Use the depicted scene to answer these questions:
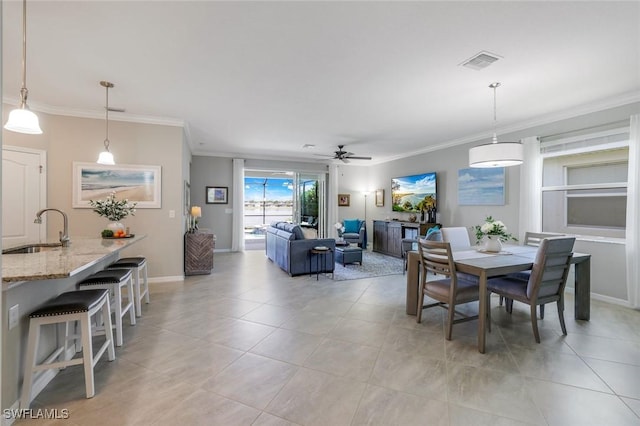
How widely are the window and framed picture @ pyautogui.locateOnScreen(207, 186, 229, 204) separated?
6988 mm

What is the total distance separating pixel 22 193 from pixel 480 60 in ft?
19.3

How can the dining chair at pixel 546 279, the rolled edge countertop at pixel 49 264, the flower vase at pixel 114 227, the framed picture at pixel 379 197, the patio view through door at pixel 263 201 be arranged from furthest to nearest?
the patio view through door at pixel 263 201, the framed picture at pixel 379 197, the flower vase at pixel 114 227, the dining chair at pixel 546 279, the rolled edge countertop at pixel 49 264

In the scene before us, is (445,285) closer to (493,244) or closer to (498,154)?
(493,244)

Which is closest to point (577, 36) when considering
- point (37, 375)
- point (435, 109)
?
point (435, 109)

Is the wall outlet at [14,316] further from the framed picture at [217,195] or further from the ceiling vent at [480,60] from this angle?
the framed picture at [217,195]

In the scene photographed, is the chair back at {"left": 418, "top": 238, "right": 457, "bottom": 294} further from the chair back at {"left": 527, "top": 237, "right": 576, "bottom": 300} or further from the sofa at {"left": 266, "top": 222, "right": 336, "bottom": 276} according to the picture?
the sofa at {"left": 266, "top": 222, "right": 336, "bottom": 276}

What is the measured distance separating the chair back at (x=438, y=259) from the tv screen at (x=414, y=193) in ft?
12.6

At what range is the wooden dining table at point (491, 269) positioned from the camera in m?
2.80

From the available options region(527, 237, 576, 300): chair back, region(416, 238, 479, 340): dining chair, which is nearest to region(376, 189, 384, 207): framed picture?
region(416, 238, 479, 340): dining chair

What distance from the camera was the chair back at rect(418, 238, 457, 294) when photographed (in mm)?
3018

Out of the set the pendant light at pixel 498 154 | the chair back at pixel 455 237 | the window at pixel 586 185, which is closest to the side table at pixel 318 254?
the chair back at pixel 455 237

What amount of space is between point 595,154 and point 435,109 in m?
2.37

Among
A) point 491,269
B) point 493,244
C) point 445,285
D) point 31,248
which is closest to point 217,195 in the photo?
point 31,248

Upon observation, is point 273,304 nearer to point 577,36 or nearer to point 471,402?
point 471,402
